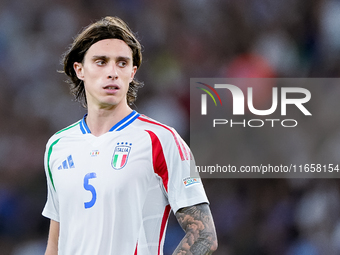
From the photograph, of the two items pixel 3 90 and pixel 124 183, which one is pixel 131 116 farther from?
pixel 3 90

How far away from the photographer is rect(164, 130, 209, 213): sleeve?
6.57 ft

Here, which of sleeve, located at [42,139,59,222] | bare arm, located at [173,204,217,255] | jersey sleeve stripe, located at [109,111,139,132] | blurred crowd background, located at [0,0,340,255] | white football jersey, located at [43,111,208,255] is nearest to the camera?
bare arm, located at [173,204,217,255]

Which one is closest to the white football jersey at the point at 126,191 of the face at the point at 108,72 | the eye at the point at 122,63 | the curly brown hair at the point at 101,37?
the face at the point at 108,72

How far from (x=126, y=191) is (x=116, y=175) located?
9cm

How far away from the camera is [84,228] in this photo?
Answer: 2100 millimetres

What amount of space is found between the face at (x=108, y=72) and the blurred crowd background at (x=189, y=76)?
7.97 ft

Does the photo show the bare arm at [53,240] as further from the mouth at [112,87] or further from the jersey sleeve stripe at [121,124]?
the mouth at [112,87]

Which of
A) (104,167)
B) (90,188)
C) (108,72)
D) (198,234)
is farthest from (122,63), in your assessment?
(198,234)

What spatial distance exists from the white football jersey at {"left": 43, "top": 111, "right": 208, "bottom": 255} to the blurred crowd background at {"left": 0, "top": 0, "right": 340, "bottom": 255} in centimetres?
253

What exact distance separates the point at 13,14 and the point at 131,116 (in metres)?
3.23

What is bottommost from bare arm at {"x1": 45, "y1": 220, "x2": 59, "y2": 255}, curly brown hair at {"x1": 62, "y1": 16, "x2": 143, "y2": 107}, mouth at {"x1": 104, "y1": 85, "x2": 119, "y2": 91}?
bare arm at {"x1": 45, "y1": 220, "x2": 59, "y2": 255}

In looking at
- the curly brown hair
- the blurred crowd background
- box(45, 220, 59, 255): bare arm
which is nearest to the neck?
the curly brown hair

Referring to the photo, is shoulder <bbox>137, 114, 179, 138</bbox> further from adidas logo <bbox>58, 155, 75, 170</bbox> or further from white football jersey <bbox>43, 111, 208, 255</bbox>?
adidas logo <bbox>58, 155, 75, 170</bbox>

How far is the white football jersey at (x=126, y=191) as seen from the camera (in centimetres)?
203
